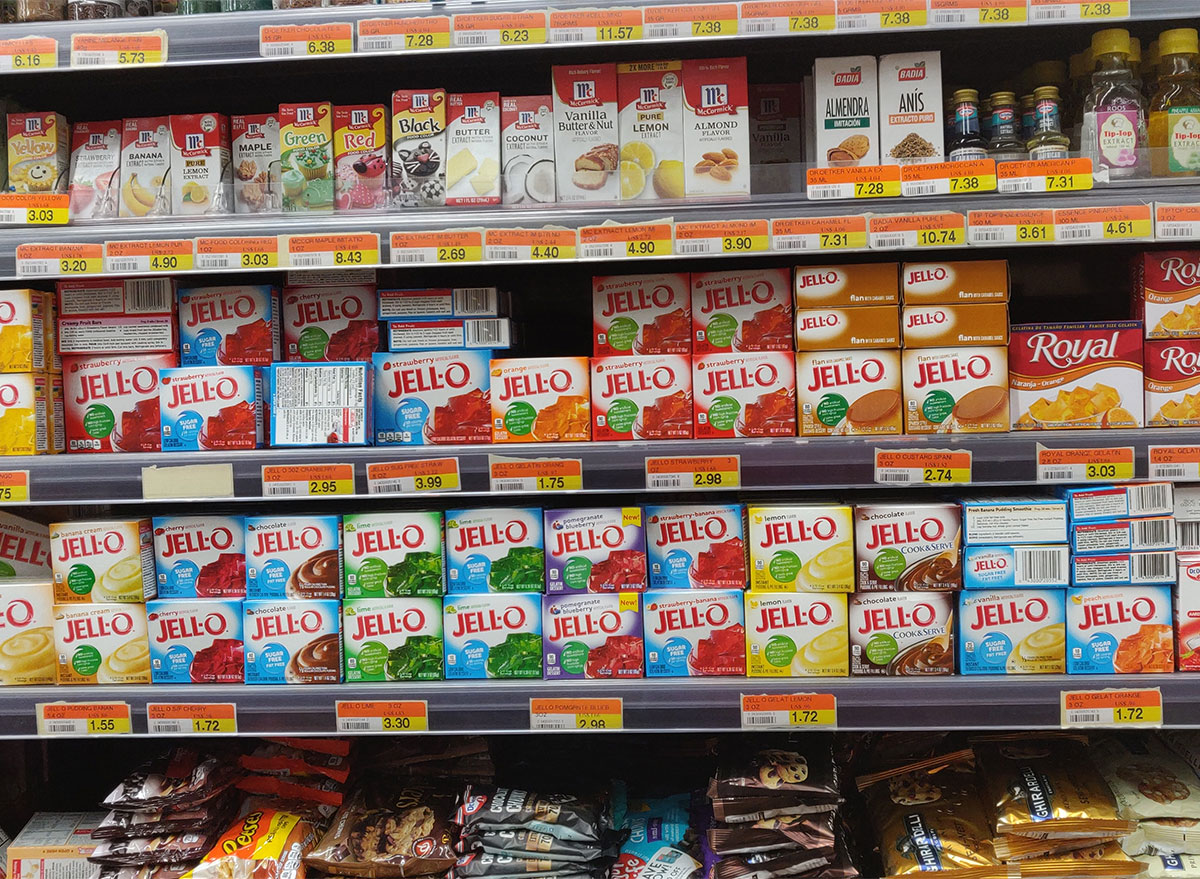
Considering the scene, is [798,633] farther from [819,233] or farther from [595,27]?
[595,27]

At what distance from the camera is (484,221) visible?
1.70 m

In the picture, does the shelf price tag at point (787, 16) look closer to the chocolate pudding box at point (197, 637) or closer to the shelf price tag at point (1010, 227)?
the shelf price tag at point (1010, 227)

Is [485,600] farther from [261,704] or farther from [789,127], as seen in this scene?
[789,127]

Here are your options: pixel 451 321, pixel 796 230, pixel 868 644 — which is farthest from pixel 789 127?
pixel 868 644

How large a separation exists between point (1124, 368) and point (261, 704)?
5.96ft

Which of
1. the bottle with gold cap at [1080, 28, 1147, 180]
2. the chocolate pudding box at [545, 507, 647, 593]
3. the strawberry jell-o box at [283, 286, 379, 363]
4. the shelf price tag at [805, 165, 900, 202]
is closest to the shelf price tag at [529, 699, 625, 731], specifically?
the chocolate pudding box at [545, 507, 647, 593]

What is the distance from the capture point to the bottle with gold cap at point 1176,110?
1679mm

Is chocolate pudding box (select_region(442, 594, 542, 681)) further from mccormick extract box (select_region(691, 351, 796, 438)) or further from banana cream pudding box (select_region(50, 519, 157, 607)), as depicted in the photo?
banana cream pudding box (select_region(50, 519, 157, 607))

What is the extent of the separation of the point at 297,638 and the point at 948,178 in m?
Answer: 1.55

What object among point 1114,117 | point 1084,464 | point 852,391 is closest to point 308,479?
point 852,391

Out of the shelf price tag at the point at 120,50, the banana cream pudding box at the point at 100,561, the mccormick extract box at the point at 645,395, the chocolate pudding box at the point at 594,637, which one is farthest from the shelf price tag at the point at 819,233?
the banana cream pudding box at the point at 100,561

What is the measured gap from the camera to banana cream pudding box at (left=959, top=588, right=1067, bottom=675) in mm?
1714

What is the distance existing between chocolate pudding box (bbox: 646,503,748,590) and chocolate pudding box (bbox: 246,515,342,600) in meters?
0.65

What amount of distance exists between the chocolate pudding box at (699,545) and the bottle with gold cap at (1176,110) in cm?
104
